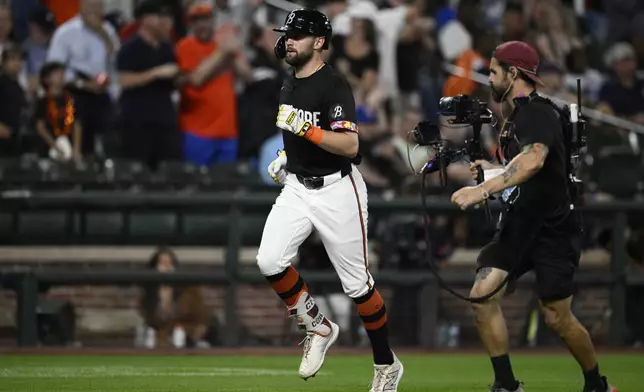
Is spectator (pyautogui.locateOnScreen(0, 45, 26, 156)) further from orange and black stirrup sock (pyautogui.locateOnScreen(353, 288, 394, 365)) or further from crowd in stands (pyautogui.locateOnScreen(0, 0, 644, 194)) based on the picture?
orange and black stirrup sock (pyautogui.locateOnScreen(353, 288, 394, 365))

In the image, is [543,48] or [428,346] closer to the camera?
[428,346]

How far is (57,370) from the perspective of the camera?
10.8 m

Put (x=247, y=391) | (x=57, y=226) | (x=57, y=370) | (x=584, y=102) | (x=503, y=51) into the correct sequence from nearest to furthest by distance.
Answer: (x=503, y=51)
(x=247, y=391)
(x=57, y=370)
(x=57, y=226)
(x=584, y=102)

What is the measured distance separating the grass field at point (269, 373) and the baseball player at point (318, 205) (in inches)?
33.5

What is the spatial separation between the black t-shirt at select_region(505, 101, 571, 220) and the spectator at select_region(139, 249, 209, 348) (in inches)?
219

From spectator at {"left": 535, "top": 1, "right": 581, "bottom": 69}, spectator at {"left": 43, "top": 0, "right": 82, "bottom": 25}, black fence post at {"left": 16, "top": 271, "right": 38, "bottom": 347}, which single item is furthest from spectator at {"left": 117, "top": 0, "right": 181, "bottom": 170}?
spectator at {"left": 535, "top": 1, "right": 581, "bottom": 69}

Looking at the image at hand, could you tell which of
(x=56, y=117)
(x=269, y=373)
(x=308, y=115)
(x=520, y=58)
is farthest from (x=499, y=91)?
(x=56, y=117)

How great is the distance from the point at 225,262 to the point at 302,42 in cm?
533

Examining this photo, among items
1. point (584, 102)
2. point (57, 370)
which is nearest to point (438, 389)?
point (57, 370)

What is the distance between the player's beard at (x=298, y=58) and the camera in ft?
27.8

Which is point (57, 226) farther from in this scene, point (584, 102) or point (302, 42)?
point (584, 102)

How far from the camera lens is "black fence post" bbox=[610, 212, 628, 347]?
13.6 m

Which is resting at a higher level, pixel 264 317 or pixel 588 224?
pixel 588 224

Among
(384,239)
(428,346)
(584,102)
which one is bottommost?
(428,346)
